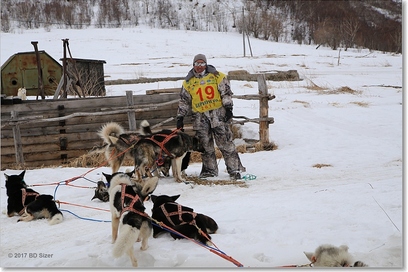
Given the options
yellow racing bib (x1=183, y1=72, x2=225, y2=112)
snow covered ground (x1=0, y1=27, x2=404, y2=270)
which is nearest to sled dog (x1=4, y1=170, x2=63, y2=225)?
snow covered ground (x1=0, y1=27, x2=404, y2=270)

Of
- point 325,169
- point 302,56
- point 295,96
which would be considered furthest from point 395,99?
point 302,56

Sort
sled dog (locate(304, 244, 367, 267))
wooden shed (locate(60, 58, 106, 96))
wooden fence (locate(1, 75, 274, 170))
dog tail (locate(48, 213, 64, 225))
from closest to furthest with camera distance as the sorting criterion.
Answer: sled dog (locate(304, 244, 367, 267)) < dog tail (locate(48, 213, 64, 225)) < wooden fence (locate(1, 75, 274, 170)) < wooden shed (locate(60, 58, 106, 96))

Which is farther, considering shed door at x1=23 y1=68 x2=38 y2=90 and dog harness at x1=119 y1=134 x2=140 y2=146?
shed door at x1=23 y1=68 x2=38 y2=90

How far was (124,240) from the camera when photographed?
312cm

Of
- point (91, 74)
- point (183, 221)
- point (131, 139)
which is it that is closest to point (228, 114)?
point (131, 139)

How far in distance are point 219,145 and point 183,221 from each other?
2773 millimetres

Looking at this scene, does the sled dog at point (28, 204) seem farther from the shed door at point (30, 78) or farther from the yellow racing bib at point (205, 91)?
the shed door at point (30, 78)

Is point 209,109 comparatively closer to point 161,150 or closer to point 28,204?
point 161,150

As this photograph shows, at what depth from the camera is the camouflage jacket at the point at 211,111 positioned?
620 centimetres

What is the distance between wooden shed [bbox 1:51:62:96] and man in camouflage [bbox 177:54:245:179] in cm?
820

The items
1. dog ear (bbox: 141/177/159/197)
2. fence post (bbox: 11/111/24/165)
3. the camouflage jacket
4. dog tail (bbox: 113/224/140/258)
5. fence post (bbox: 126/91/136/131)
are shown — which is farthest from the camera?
fence post (bbox: 126/91/136/131)

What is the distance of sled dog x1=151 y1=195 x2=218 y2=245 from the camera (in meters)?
3.71

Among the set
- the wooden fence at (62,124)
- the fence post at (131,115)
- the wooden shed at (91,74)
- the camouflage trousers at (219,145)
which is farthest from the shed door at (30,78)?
the camouflage trousers at (219,145)

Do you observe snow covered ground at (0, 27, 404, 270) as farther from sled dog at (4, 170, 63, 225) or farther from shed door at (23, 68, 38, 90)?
shed door at (23, 68, 38, 90)
